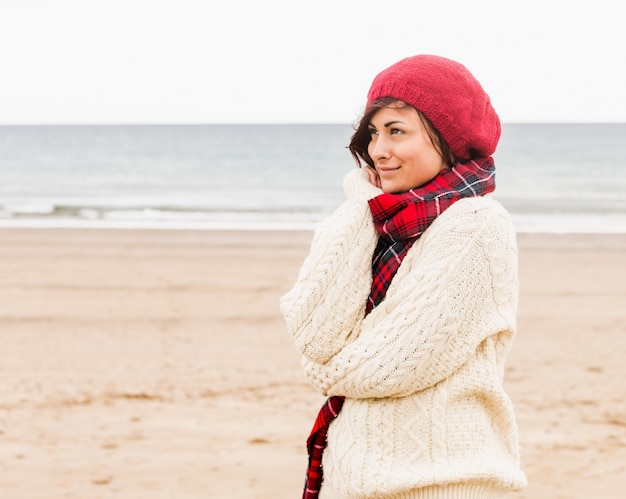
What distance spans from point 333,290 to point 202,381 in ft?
14.7

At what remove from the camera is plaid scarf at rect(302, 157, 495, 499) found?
5.59 feet

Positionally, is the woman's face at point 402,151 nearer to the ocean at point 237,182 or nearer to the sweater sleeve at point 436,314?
the sweater sleeve at point 436,314

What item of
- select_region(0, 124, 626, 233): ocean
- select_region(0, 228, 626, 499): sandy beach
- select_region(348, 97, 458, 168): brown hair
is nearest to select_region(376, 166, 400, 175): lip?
select_region(348, 97, 458, 168): brown hair

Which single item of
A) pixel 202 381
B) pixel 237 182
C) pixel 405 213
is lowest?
pixel 237 182

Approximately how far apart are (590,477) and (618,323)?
400 cm

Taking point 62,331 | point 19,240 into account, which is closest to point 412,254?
point 62,331

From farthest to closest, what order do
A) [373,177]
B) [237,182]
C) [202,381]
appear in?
[237,182] < [202,381] < [373,177]

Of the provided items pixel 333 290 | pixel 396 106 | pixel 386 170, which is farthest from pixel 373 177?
pixel 333 290

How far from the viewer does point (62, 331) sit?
7.52 metres

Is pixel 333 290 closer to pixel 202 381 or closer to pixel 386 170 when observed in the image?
pixel 386 170

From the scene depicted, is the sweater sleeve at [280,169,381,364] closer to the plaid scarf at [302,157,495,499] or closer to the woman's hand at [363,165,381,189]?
the plaid scarf at [302,157,495,499]

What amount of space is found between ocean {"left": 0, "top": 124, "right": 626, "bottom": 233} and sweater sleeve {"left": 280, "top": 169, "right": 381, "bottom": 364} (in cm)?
1378

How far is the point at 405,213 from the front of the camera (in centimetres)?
171

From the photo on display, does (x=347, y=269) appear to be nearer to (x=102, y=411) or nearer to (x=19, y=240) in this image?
(x=102, y=411)
